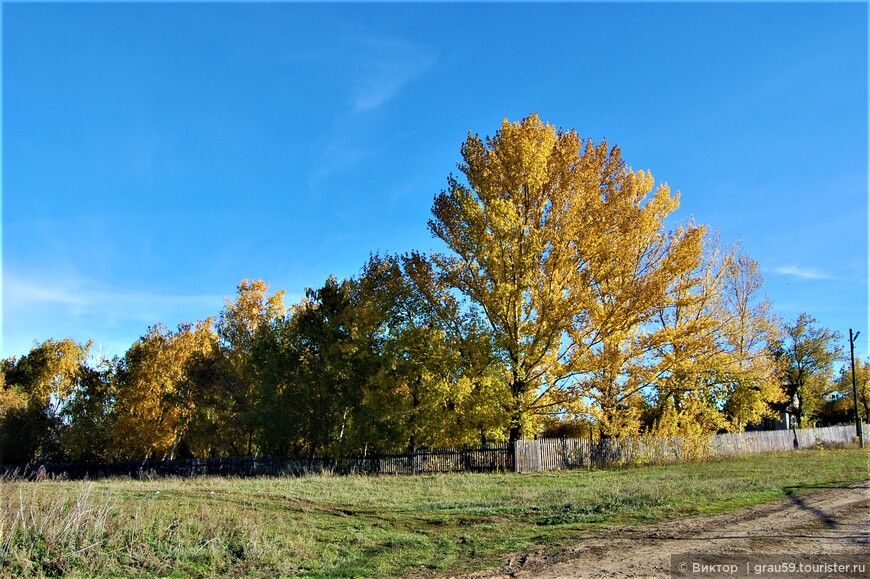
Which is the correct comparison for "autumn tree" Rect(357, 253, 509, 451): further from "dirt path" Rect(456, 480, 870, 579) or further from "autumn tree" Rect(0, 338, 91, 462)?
"autumn tree" Rect(0, 338, 91, 462)

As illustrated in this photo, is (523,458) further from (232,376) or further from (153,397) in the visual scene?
(153,397)

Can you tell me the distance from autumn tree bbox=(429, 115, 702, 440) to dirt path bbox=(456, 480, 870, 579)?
1053 centimetres

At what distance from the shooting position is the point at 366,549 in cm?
860

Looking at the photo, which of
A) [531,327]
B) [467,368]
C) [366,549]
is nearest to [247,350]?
[467,368]

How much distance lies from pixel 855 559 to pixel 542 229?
15637 millimetres

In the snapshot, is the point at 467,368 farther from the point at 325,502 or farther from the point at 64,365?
the point at 64,365

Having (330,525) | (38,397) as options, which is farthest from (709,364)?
(38,397)

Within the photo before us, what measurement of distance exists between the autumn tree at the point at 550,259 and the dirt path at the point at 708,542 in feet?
34.6

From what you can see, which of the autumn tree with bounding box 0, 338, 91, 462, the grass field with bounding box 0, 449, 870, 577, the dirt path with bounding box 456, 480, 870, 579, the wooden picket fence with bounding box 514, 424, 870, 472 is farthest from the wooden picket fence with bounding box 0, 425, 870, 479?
the autumn tree with bounding box 0, 338, 91, 462

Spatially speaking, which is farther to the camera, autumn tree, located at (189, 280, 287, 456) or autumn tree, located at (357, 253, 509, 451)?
autumn tree, located at (189, 280, 287, 456)

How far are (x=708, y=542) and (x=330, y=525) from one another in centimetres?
674

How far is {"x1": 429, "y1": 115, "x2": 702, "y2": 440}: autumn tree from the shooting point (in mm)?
20953

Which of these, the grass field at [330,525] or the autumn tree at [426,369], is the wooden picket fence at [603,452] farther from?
the grass field at [330,525]

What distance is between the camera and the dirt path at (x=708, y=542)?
707 cm
